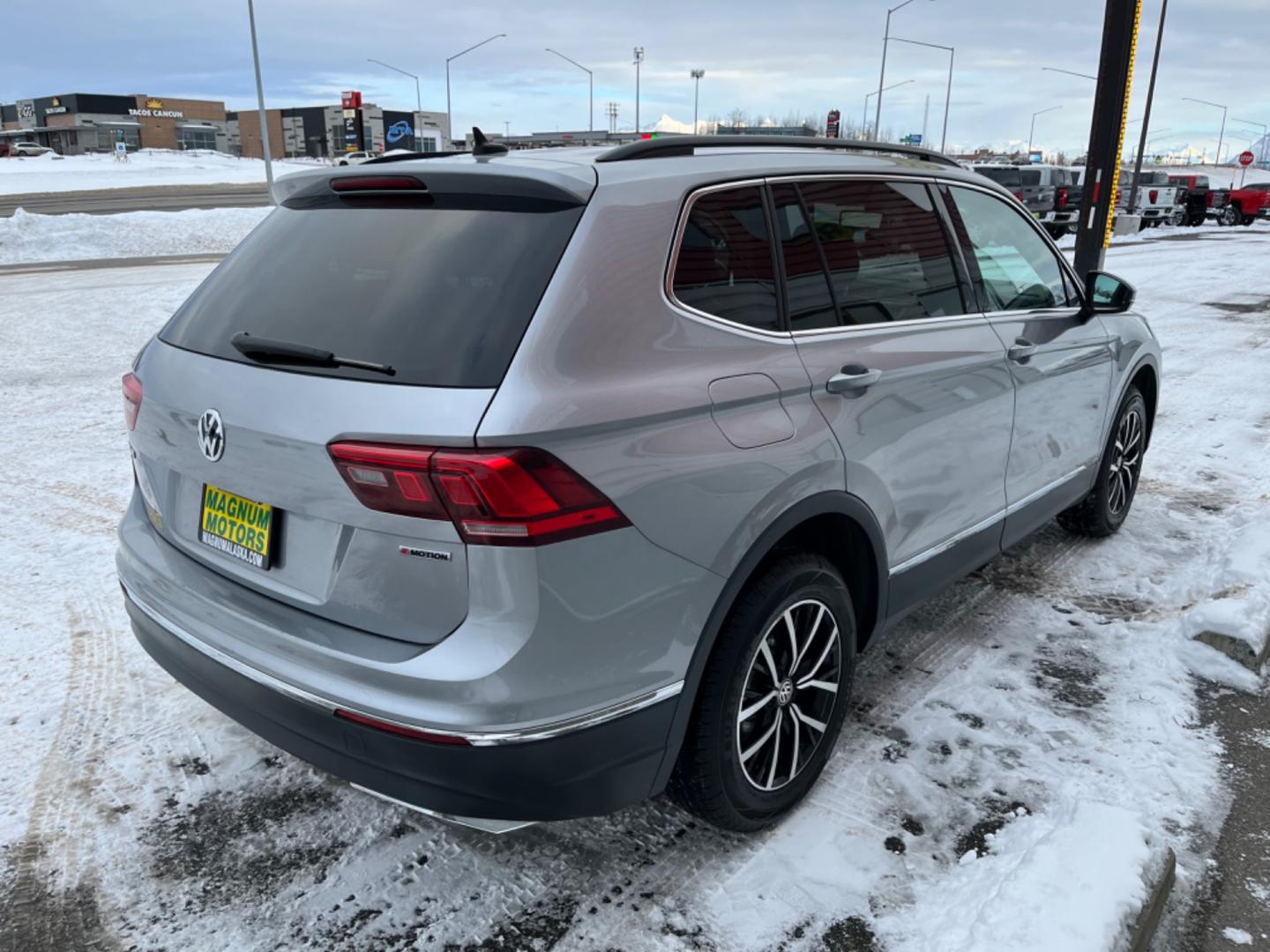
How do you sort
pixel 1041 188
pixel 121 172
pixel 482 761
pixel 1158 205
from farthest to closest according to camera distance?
1. pixel 121 172
2. pixel 1158 205
3. pixel 1041 188
4. pixel 482 761

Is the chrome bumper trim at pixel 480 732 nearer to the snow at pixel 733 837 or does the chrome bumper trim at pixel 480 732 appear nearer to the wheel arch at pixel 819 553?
the wheel arch at pixel 819 553

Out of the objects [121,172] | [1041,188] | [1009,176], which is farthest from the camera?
[121,172]

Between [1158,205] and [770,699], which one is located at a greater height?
[1158,205]

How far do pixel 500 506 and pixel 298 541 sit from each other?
0.59 m

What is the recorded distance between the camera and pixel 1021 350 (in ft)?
12.0

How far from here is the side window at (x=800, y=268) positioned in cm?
273

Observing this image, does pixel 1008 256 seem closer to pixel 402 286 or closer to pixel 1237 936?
A: pixel 1237 936

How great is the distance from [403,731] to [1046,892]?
160cm

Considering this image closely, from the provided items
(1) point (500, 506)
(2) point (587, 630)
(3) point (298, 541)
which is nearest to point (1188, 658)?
(2) point (587, 630)

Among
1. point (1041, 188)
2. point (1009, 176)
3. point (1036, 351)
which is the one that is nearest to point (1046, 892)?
point (1036, 351)

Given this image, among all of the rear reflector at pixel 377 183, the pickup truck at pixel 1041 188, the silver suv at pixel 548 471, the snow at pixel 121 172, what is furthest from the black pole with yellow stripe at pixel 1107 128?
the snow at pixel 121 172

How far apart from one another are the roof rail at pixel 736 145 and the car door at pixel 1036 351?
0.20m

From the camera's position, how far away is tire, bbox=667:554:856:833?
2469 millimetres

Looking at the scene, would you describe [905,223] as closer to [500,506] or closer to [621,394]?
[621,394]
